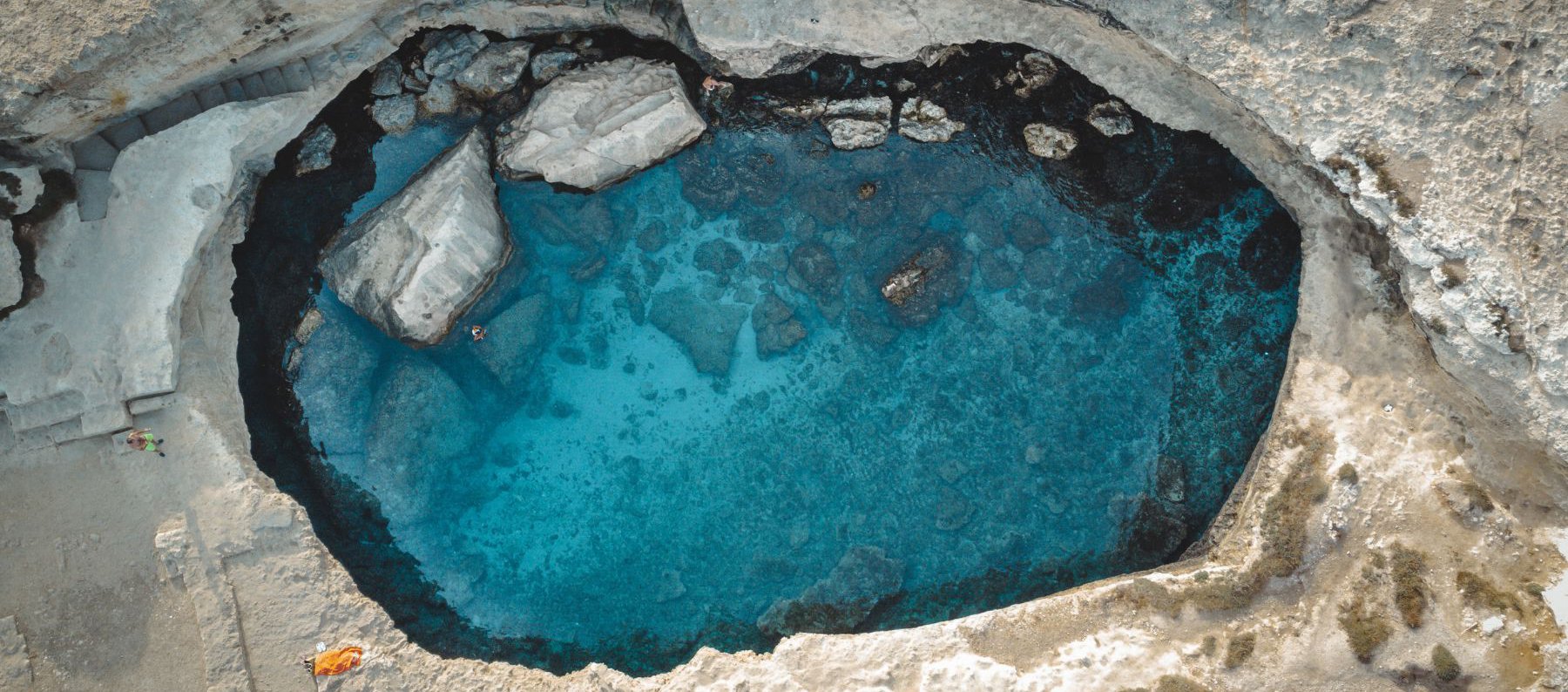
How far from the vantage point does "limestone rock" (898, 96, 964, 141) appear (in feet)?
39.4

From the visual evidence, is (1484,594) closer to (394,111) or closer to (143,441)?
(394,111)

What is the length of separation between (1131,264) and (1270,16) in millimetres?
3731

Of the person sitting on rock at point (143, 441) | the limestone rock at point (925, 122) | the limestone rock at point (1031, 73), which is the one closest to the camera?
the person sitting on rock at point (143, 441)

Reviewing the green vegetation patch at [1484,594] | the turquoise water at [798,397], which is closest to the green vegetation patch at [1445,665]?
the green vegetation patch at [1484,594]

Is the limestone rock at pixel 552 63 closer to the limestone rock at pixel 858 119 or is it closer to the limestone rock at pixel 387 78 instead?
the limestone rock at pixel 387 78

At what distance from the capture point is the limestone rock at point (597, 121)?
11734mm

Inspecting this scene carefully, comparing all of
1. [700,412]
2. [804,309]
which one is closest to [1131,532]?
[804,309]

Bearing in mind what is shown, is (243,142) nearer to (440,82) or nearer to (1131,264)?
(440,82)

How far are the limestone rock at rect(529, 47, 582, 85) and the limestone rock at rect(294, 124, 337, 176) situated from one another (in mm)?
2973

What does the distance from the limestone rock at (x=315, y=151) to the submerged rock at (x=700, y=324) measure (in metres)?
4.95

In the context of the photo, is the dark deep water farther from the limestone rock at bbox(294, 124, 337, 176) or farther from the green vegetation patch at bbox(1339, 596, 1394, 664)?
the green vegetation patch at bbox(1339, 596, 1394, 664)

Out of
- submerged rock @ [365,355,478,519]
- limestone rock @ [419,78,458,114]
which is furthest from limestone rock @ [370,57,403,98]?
submerged rock @ [365,355,478,519]

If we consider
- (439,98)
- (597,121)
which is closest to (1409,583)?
(597,121)

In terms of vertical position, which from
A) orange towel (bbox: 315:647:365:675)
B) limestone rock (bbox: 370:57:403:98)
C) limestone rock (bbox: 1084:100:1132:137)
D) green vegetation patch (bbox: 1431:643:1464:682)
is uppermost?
limestone rock (bbox: 1084:100:1132:137)
